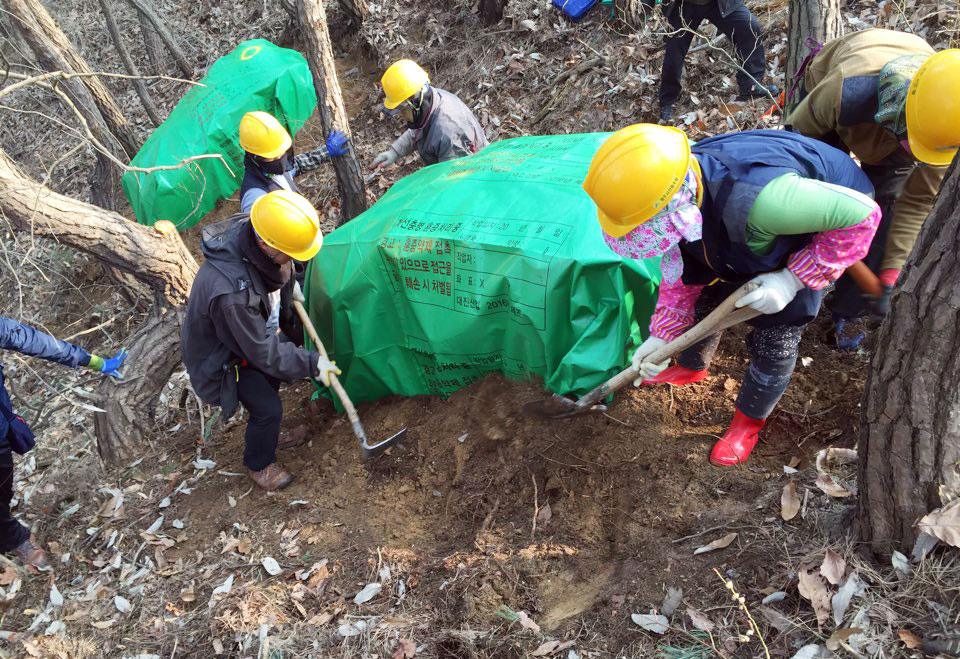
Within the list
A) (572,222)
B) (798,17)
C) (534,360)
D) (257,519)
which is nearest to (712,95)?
(798,17)

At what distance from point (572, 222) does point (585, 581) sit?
1623 millimetres

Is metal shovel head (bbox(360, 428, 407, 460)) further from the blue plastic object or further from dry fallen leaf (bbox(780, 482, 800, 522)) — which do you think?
the blue plastic object

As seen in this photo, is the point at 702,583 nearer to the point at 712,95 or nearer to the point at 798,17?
the point at 798,17

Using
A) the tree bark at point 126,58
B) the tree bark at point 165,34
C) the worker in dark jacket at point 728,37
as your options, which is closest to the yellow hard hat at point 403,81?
the worker in dark jacket at point 728,37

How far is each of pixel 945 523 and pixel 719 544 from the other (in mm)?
781

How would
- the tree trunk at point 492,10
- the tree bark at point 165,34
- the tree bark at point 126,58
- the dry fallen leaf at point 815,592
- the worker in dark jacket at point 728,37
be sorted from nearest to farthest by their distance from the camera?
1. the dry fallen leaf at point 815,592
2. the worker in dark jacket at point 728,37
3. the tree trunk at point 492,10
4. the tree bark at point 126,58
5. the tree bark at point 165,34

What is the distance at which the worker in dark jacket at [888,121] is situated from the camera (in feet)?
6.97

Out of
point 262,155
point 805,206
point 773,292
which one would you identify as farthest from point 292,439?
point 805,206

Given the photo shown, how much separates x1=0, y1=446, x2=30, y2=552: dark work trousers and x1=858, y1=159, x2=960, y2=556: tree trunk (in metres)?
4.26

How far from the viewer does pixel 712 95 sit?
521 cm

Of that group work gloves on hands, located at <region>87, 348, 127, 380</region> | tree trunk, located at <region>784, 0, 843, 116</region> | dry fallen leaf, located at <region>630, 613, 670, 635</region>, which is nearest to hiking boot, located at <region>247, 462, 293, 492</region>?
work gloves on hands, located at <region>87, 348, 127, 380</region>

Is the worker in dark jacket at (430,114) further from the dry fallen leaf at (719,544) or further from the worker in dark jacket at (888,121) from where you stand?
the dry fallen leaf at (719,544)

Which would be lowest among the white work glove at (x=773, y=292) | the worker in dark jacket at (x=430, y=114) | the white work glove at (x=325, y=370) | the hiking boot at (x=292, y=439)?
the hiking boot at (x=292, y=439)

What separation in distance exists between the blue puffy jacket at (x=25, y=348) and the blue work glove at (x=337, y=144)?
242 cm
